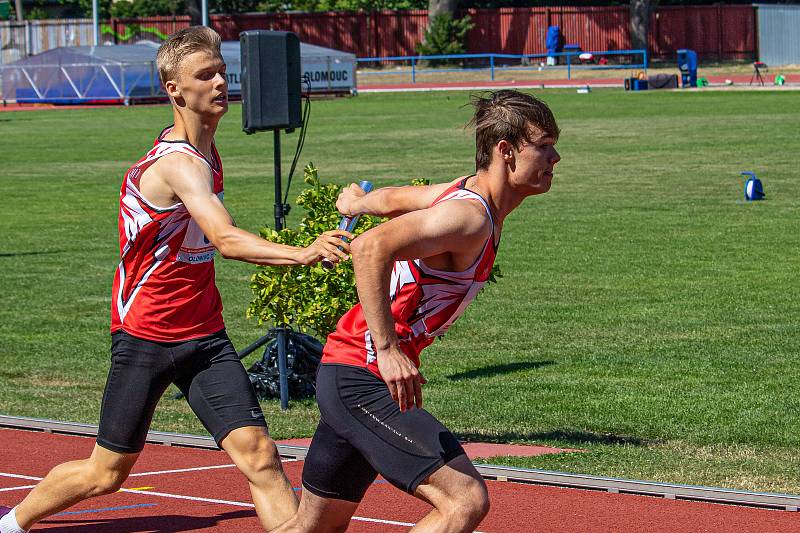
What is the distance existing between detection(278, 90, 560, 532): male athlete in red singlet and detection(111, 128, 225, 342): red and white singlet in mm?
955

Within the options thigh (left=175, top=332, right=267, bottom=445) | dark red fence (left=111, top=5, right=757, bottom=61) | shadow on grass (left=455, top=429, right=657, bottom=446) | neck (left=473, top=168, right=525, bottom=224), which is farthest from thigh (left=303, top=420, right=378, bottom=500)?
dark red fence (left=111, top=5, right=757, bottom=61)

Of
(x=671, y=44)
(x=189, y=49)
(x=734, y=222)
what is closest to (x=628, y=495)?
(x=189, y=49)

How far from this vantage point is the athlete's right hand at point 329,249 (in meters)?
4.81

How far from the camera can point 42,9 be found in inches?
3890

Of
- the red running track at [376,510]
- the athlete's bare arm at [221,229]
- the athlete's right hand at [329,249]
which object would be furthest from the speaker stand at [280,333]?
the athlete's right hand at [329,249]

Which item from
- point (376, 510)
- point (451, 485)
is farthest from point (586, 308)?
point (451, 485)

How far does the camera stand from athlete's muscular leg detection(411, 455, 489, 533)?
14.9 feet

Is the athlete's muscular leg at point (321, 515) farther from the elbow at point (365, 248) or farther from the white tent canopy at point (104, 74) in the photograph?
the white tent canopy at point (104, 74)

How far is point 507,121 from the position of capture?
4.75 m

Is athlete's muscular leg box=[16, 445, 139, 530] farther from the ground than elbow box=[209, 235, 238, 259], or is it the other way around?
elbow box=[209, 235, 238, 259]

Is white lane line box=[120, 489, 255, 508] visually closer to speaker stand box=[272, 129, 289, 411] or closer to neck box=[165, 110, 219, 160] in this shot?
neck box=[165, 110, 219, 160]

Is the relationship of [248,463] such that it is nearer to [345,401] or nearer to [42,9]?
[345,401]

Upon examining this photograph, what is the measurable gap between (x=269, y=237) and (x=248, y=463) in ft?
12.6

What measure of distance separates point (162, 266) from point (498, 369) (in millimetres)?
6249
